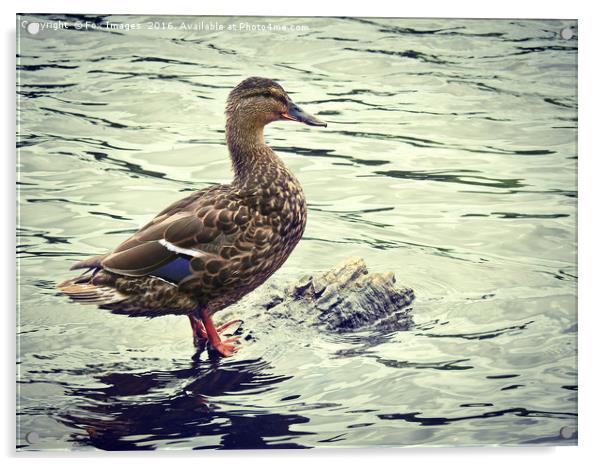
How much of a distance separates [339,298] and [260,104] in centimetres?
80

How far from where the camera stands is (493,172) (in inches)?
148

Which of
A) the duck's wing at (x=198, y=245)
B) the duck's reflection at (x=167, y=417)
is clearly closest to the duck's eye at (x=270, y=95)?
the duck's wing at (x=198, y=245)

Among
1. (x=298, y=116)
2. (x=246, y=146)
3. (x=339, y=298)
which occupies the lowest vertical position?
(x=339, y=298)

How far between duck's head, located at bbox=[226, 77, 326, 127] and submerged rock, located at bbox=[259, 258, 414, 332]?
23.6 inches

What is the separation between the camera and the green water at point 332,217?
11.8 ft

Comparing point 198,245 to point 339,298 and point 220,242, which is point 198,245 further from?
point 339,298

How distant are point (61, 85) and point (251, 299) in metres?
1.09

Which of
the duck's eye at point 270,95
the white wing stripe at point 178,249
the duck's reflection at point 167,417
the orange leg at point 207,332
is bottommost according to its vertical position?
the duck's reflection at point 167,417

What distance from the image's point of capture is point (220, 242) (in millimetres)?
3576

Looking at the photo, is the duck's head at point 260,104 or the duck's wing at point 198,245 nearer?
the duck's wing at point 198,245

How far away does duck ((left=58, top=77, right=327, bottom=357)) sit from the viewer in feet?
11.7

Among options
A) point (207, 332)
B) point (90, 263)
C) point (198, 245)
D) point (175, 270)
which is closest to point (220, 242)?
point (198, 245)

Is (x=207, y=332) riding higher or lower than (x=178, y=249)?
lower

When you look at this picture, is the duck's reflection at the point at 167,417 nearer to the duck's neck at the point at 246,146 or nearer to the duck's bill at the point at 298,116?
the duck's neck at the point at 246,146
